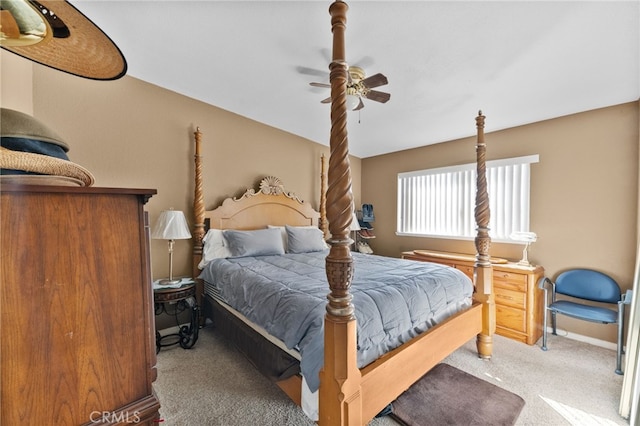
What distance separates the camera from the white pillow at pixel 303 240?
3.56 metres

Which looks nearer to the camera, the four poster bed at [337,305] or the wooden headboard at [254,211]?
the four poster bed at [337,305]

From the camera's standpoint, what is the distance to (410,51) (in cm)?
210

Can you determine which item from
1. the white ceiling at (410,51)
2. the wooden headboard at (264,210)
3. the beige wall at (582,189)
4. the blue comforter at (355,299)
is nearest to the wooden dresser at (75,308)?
the blue comforter at (355,299)

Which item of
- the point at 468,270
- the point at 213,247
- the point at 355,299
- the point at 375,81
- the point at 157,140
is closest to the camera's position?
the point at 355,299

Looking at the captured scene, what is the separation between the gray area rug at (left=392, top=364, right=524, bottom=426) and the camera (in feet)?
5.57

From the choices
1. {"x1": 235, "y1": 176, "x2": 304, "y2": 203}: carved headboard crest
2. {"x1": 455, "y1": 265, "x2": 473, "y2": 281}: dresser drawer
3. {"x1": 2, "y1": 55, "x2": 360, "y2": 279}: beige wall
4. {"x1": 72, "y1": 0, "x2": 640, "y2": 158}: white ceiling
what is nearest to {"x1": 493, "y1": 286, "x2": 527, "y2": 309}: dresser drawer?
{"x1": 455, "y1": 265, "x2": 473, "y2": 281}: dresser drawer

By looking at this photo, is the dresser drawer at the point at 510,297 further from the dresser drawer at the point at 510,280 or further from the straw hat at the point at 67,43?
the straw hat at the point at 67,43

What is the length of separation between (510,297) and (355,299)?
7.46ft

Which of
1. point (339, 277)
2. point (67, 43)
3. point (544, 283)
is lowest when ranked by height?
point (544, 283)

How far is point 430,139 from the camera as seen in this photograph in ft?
12.9

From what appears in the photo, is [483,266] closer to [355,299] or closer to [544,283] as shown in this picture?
[544,283]

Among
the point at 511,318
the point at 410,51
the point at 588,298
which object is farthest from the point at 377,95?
the point at 588,298

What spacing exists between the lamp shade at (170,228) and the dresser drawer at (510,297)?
3.44 m

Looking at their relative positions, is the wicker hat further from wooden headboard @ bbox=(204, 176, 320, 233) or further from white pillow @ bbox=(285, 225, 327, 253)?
white pillow @ bbox=(285, 225, 327, 253)
